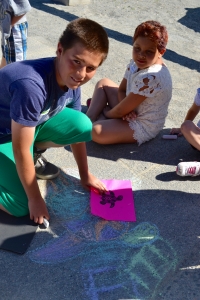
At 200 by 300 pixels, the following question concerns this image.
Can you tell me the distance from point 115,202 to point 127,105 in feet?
2.75

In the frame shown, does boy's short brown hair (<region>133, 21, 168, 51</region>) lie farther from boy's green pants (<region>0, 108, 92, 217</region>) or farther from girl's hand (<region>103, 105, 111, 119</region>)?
boy's green pants (<region>0, 108, 92, 217</region>)

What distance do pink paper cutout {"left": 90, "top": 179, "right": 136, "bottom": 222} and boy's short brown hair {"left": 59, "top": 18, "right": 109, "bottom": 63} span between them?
953 mm

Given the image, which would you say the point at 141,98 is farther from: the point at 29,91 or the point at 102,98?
the point at 29,91

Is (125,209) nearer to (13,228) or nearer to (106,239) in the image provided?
(106,239)

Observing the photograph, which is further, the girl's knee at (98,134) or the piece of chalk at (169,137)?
the piece of chalk at (169,137)

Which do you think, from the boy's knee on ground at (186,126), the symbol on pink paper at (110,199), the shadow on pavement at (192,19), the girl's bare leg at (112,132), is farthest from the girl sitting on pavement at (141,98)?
the shadow on pavement at (192,19)

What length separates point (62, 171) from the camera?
2770 mm

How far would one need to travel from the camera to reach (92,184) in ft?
8.46

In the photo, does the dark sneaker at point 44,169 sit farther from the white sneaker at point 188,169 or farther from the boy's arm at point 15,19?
the boy's arm at point 15,19

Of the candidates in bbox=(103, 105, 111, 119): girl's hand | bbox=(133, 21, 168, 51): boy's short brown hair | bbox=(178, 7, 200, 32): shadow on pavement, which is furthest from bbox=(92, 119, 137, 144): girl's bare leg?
bbox=(178, 7, 200, 32): shadow on pavement

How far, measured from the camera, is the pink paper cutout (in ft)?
7.95

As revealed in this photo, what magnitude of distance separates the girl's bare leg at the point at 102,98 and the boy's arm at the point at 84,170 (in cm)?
76

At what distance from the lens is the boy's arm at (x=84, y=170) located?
101 inches

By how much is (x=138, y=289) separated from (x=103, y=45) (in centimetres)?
125
